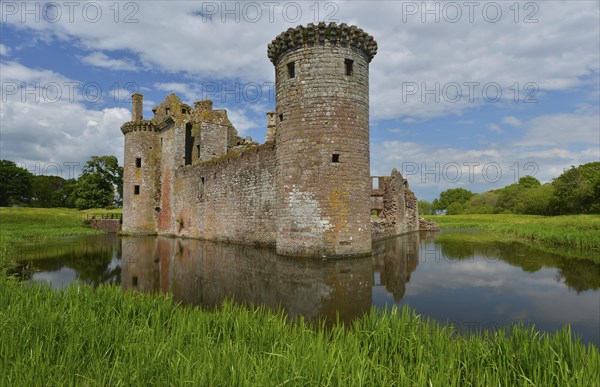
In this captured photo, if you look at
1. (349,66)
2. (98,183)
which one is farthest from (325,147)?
(98,183)

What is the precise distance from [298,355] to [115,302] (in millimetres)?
3373

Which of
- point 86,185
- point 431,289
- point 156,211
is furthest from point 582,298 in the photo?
point 86,185

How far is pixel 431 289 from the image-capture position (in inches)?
342

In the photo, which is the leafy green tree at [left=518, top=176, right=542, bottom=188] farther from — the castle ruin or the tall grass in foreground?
the tall grass in foreground

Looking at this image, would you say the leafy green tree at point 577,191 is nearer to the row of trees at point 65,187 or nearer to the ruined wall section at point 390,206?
the ruined wall section at point 390,206

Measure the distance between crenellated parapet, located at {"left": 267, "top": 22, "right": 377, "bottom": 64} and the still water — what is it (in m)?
8.01

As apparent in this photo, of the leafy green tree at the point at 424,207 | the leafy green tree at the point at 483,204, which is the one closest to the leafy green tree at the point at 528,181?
the leafy green tree at the point at 483,204

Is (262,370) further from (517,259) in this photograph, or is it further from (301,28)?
(517,259)

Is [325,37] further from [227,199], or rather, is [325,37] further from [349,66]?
[227,199]

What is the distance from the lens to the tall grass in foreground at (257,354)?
3119 millimetres

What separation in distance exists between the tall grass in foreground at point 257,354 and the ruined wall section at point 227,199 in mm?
11925

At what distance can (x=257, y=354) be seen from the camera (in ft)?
12.3

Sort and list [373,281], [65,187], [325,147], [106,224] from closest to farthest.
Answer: [373,281] < [325,147] < [106,224] < [65,187]

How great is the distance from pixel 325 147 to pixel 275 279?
223 inches
